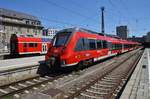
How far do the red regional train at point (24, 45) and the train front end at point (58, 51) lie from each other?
14273mm

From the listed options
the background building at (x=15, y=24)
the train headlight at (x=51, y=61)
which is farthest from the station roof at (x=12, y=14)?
the train headlight at (x=51, y=61)

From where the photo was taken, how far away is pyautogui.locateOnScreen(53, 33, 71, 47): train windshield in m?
12.8

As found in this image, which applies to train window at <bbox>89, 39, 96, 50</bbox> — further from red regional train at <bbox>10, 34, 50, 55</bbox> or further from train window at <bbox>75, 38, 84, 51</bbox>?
red regional train at <bbox>10, 34, 50, 55</bbox>

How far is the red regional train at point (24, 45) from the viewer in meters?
26.5

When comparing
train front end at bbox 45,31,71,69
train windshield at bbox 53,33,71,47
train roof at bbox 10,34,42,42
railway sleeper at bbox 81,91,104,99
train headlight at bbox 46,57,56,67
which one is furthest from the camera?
train roof at bbox 10,34,42,42

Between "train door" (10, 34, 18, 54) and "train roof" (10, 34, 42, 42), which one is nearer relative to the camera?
"train roof" (10, 34, 42, 42)

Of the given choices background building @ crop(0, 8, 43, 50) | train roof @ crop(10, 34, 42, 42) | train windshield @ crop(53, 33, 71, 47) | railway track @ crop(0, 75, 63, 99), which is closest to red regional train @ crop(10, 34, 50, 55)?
train roof @ crop(10, 34, 42, 42)

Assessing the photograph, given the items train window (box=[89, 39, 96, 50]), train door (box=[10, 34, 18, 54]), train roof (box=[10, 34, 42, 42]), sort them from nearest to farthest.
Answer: train window (box=[89, 39, 96, 50]) → train roof (box=[10, 34, 42, 42]) → train door (box=[10, 34, 18, 54])

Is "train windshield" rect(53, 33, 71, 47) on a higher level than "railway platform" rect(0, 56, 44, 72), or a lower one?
higher

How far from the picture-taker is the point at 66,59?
12.0 meters

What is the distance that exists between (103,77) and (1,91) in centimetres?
580

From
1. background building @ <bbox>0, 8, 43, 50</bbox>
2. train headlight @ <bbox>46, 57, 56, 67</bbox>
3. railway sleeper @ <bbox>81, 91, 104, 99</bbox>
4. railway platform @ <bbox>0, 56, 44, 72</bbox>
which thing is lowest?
railway sleeper @ <bbox>81, 91, 104, 99</bbox>

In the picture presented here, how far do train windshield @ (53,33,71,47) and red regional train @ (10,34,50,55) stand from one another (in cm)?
1431

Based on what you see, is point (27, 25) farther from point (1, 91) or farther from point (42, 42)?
point (1, 91)
